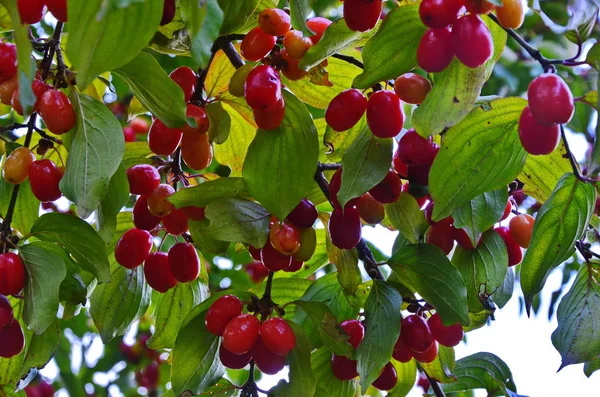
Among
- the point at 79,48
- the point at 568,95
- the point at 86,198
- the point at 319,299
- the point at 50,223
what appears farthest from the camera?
the point at 319,299

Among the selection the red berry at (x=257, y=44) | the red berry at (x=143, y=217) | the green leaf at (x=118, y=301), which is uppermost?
the red berry at (x=257, y=44)

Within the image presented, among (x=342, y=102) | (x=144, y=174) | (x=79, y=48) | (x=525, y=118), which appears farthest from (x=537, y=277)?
(x=79, y=48)

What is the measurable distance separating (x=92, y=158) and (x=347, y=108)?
17.2 inches

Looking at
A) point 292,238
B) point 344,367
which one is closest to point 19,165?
point 292,238

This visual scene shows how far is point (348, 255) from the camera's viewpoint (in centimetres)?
151

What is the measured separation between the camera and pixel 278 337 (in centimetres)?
134

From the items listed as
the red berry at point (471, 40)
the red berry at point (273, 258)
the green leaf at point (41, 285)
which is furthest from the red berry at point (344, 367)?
the red berry at point (471, 40)

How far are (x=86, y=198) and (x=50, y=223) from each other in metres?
0.29

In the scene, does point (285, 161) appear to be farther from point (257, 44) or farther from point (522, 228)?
point (522, 228)

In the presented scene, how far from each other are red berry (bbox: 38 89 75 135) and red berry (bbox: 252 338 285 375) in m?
0.51

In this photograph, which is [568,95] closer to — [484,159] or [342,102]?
[484,159]

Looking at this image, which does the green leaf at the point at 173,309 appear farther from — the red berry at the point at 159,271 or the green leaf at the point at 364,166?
the green leaf at the point at 364,166

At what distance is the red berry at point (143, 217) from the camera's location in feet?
4.82

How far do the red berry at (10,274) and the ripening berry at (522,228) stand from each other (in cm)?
91
